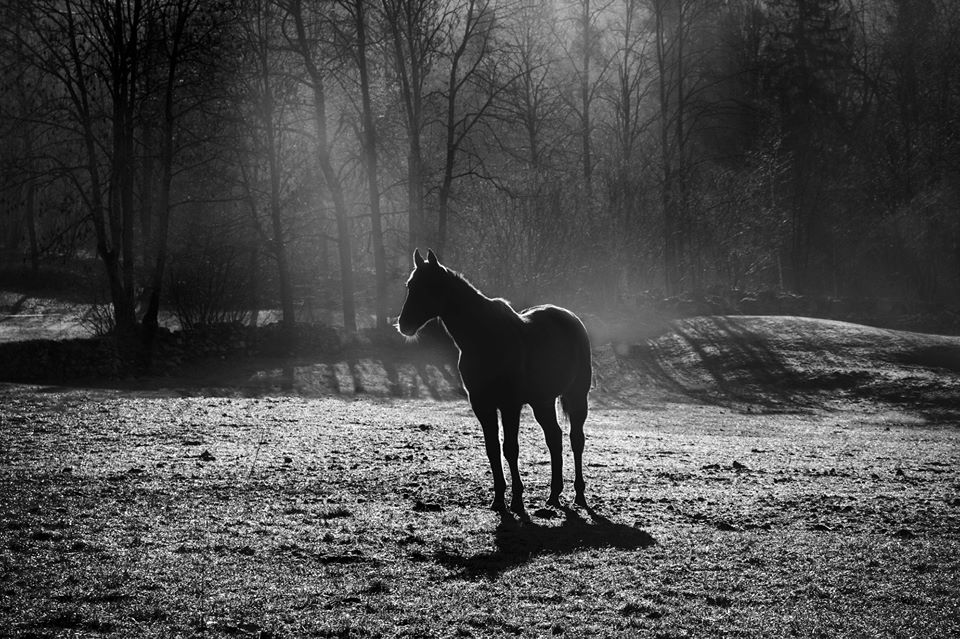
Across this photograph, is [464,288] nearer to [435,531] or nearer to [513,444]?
[513,444]

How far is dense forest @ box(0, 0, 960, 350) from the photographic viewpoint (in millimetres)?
30812

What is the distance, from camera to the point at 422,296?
8.84m

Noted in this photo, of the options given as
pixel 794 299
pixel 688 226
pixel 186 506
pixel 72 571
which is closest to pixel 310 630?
pixel 72 571

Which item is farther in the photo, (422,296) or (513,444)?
(513,444)

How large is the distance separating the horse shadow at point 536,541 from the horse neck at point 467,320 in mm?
1659

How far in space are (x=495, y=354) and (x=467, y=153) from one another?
28.7 meters

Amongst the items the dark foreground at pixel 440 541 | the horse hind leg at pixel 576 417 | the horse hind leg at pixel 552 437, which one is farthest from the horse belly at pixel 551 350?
the dark foreground at pixel 440 541

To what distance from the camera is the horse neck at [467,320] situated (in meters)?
8.95

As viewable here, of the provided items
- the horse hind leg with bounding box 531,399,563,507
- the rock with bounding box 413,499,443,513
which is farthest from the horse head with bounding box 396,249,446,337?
the rock with bounding box 413,499,443,513

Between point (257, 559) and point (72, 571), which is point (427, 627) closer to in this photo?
point (257, 559)

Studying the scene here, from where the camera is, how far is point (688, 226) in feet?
155

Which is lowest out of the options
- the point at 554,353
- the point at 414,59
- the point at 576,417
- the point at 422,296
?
the point at 576,417

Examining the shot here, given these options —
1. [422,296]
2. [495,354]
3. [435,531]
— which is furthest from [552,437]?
A: [422,296]

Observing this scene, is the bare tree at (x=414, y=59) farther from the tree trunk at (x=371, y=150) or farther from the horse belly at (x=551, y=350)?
the horse belly at (x=551, y=350)
